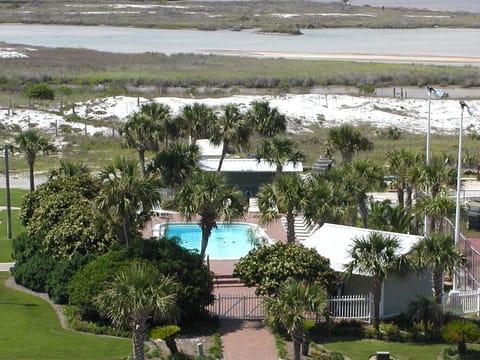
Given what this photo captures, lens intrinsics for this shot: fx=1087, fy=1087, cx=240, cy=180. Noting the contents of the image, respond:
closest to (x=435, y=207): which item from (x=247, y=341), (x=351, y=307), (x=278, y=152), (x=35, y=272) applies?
(x=351, y=307)

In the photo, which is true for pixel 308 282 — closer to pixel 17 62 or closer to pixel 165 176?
pixel 165 176

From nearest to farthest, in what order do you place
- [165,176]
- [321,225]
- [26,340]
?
1. [26,340]
2. [321,225]
3. [165,176]

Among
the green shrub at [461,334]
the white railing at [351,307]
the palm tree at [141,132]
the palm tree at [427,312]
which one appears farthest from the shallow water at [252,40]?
the green shrub at [461,334]

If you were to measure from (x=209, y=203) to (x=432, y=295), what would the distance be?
8.34 meters

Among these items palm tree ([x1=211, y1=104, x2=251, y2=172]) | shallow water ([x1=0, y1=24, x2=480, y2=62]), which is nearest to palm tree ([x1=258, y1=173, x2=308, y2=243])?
palm tree ([x1=211, y1=104, x2=251, y2=172])

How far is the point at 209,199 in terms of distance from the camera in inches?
1506

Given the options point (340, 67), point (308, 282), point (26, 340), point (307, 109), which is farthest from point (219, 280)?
point (340, 67)

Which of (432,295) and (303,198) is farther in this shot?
(303,198)

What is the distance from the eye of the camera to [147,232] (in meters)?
48.9

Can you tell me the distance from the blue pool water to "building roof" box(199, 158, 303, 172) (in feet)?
19.1

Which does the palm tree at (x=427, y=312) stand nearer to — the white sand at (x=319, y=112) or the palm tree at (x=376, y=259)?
the palm tree at (x=376, y=259)

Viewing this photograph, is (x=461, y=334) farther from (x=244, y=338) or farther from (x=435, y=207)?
(x=435, y=207)

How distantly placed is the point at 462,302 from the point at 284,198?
23.9 feet

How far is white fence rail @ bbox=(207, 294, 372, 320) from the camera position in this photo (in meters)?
36.4
